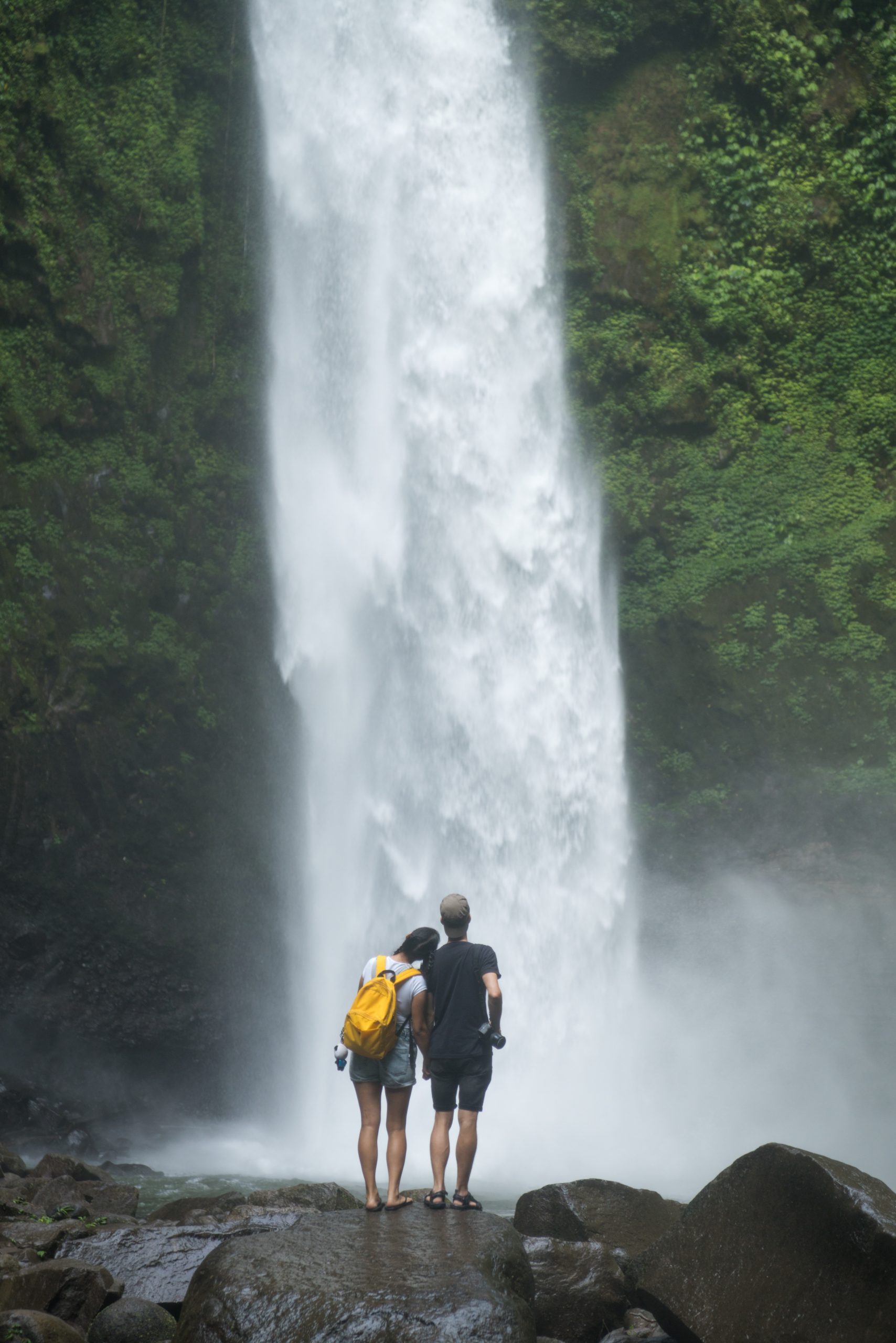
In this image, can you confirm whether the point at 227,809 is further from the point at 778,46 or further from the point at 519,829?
the point at 778,46

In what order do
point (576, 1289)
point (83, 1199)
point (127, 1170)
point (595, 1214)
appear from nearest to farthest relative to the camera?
point (576, 1289), point (595, 1214), point (83, 1199), point (127, 1170)

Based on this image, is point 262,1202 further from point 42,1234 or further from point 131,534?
point 131,534

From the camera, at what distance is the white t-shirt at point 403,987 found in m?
4.98

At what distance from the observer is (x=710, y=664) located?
14898 millimetres

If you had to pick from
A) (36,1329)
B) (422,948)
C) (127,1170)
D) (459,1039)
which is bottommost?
(36,1329)

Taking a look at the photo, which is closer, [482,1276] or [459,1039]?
[482,1276]

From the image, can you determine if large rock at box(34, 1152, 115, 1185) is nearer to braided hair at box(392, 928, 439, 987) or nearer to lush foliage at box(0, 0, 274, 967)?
braided hair at box(392, 928, 439, 987)

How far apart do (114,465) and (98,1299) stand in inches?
457

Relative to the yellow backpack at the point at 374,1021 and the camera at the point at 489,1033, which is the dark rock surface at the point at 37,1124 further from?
the camera at the point at 489,1033

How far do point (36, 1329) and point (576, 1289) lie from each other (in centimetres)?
225

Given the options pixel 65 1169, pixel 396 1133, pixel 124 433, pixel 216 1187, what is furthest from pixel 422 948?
pixel 124 433

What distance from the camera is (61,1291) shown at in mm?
4438

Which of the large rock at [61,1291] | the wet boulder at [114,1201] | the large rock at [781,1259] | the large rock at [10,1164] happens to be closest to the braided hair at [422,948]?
the large rock at [781,1259]

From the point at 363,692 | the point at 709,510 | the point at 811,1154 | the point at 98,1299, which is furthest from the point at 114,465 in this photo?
the point at 811,1154
